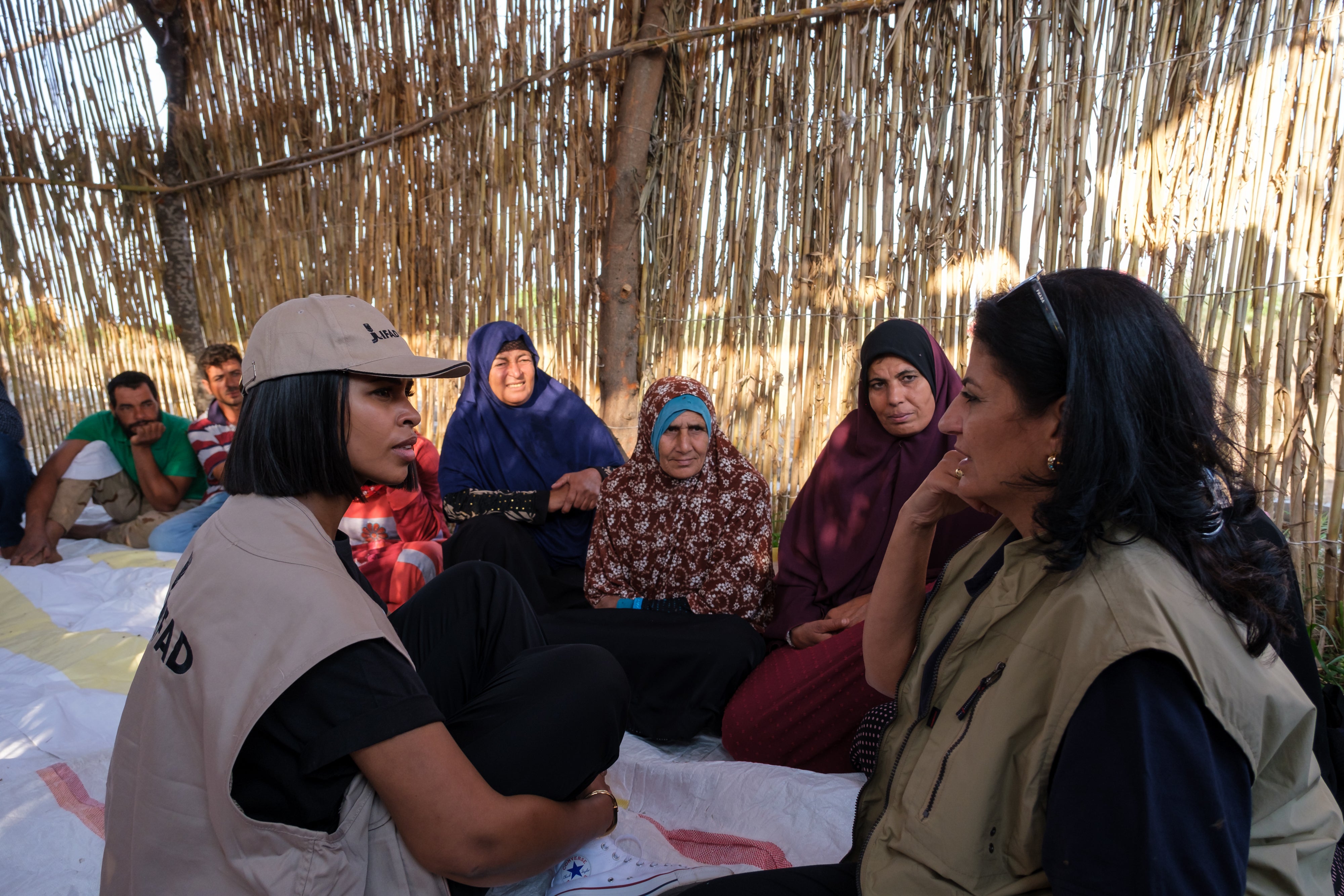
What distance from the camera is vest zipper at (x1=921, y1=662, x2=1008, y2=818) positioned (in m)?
1.07

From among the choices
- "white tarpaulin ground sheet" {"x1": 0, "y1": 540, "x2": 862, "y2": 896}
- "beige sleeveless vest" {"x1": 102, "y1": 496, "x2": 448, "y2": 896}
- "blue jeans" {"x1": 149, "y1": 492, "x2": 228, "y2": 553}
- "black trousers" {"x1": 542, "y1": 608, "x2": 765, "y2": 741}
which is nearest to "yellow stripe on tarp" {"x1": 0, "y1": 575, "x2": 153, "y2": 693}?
"white tarpaulin ground sheet" {"x1": 0, "y1": 540, "x2": 862, "y2": 896}

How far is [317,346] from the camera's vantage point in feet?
4.40

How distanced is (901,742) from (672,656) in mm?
1434

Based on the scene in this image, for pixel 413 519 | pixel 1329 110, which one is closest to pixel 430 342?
pixel 413 519

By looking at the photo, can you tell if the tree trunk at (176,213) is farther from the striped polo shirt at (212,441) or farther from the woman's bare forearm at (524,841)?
the woman's bare forearm at (524,841)

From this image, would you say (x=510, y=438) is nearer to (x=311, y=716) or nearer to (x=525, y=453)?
(x=525, y=453)

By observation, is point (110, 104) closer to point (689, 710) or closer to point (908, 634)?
point (689, 710)

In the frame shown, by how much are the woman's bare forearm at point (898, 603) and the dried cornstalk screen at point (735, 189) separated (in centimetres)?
54

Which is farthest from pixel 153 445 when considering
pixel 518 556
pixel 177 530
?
pixel 518 556

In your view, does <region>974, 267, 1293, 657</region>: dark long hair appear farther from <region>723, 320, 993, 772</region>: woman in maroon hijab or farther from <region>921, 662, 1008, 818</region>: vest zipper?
<region>723, 320, 993, 772</region>: woman in maroon hijab

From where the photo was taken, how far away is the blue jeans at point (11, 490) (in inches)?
170

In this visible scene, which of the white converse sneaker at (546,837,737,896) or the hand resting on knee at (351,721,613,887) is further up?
the hand resting on knee at (351,721,613,887)

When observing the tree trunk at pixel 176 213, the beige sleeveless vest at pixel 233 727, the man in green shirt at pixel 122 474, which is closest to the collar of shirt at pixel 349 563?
the beige sleeveless vest at pixel 233 727

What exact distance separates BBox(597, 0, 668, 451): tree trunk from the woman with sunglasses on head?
111 inches
